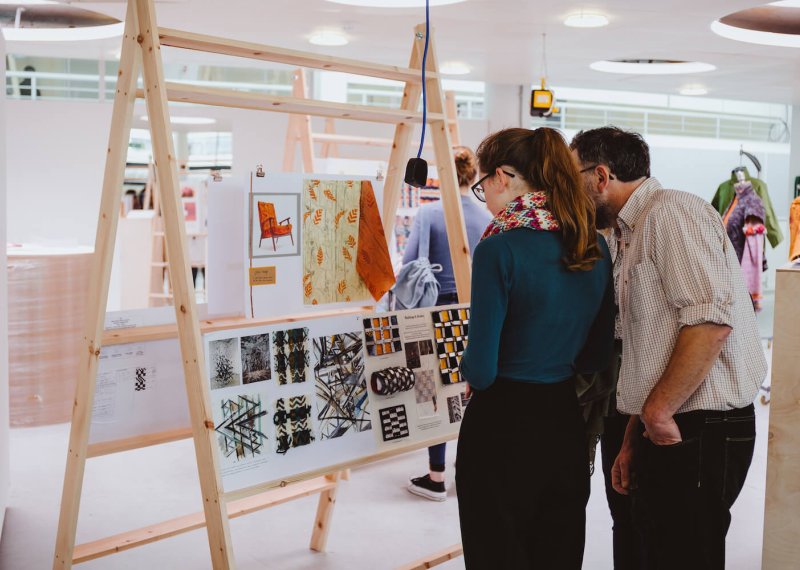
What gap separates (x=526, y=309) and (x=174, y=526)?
5.02ft

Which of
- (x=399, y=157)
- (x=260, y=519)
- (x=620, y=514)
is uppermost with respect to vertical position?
(x=399, y=157)

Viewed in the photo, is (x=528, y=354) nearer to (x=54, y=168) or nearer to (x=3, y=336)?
(x=3, y=336)

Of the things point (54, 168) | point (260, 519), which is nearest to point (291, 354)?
point (260, 519)

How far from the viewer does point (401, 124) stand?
9.00ft

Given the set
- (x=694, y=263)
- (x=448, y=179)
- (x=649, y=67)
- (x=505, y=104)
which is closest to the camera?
(x=694, y=263)

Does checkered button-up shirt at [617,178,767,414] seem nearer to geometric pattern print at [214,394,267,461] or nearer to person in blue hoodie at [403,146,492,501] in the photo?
geometric pattern print at [214,394,267,461]

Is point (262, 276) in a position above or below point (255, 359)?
above

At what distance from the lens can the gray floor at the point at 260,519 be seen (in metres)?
3.05

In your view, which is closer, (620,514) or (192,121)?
(620,514)

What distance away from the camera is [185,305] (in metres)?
1.98

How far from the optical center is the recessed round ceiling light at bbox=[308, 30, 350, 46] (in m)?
6.09

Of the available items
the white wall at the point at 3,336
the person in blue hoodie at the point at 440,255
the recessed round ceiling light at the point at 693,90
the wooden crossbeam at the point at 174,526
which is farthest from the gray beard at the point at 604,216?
the recessed round ceiling light at the point at 693,90

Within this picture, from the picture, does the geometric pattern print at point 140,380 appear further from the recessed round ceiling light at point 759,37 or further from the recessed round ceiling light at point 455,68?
the recessed round ceiling light at point 455,68

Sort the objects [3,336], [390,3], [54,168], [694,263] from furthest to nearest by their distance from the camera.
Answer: [54,168] < [390,3] < [3,336] < [694,263]
